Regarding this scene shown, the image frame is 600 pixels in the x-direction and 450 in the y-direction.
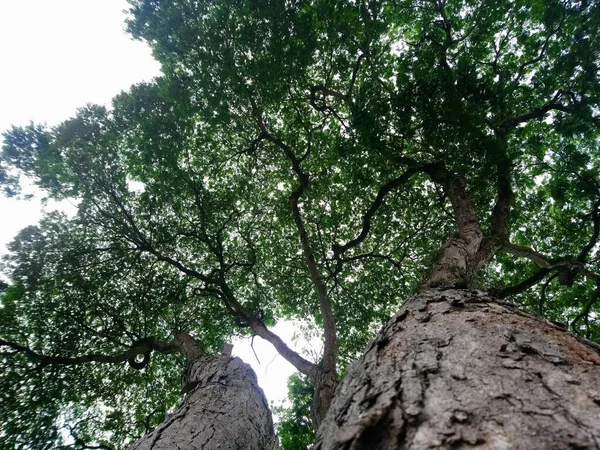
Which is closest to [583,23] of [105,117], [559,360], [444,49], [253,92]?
[444,49]

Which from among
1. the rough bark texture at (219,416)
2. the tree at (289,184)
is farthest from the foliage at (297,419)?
the rough bark texture at (219,416)

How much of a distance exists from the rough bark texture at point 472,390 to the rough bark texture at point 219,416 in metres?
2.16

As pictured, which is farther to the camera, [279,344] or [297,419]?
[297,419]

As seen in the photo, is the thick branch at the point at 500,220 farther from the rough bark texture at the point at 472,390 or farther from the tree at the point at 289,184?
the rough bark texture at the point at 472,390

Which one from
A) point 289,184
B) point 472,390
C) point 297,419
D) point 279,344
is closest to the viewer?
point 472,390

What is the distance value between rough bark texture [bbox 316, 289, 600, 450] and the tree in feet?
7.53

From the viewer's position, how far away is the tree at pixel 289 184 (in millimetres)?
6965

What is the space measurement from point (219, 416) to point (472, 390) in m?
3.41

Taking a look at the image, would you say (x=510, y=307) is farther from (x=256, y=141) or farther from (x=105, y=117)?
(x=105, y=117)

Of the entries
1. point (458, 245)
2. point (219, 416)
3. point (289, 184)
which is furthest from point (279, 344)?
point (289, 184)

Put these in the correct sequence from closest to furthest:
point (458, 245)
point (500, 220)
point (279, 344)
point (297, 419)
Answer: point (458, 245) < point (279, 344) < point (500, 220) < point (297, 419)

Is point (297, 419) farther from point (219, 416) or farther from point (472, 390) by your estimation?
point (472, 390)

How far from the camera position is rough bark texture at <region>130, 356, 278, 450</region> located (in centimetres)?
357

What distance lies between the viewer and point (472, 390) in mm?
1491
